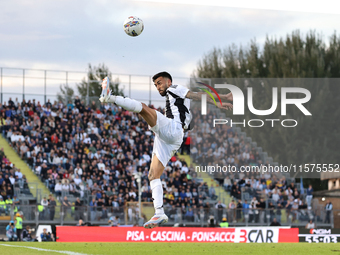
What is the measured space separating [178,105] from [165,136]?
83 centimetres

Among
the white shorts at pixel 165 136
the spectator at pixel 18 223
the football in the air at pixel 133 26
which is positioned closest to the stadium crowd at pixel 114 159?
the spectator at pixel 18 223

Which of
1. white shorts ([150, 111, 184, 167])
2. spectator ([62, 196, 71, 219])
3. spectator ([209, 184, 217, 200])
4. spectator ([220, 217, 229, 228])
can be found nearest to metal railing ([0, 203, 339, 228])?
spectator ([62, 196, 71, 219])

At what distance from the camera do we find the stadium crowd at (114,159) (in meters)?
29.6

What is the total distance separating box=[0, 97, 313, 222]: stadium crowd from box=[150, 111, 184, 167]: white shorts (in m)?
16.1

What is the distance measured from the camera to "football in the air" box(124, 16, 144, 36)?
12.5 meters

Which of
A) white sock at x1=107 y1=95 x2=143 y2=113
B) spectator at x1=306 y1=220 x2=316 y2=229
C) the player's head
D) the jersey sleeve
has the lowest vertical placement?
spectator at x1=306 y1=220 x2=316 y2=229

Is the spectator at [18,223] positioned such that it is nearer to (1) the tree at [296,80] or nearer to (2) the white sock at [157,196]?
(2) the white sock at [157,196]

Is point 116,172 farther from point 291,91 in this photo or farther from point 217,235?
point 291,91

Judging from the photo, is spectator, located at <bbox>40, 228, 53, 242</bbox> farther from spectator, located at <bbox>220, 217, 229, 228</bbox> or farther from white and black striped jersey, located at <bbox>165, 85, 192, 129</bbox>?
white and black striped jersey, located at <bbox>165, 85, 192, 129</bbox>

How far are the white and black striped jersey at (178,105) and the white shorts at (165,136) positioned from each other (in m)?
0.21

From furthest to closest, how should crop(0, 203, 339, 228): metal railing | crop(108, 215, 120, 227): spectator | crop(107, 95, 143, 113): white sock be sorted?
crop(108, 215, 120, 227): spectator
crop(0, 203, 339, 228): metal railing
crop(107, 95, 143, 113): white sock

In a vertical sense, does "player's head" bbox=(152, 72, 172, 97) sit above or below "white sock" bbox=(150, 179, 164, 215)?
above

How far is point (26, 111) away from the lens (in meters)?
35.9

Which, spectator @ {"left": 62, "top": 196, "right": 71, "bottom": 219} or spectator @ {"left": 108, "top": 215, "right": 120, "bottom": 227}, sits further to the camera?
spectator @ {"left": 108, "top": 215, "right": 120, "bottom": 227}
